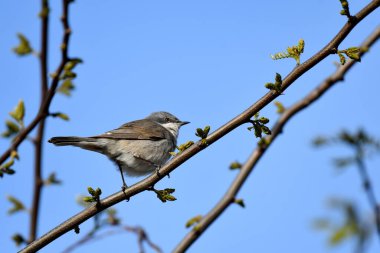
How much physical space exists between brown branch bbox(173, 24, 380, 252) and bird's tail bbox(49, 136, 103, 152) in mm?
3701

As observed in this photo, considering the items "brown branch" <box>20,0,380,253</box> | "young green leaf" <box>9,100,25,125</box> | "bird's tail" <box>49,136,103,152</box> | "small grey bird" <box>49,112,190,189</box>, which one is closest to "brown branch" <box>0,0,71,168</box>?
"young green leaf" <box>9,100,25,125</box>

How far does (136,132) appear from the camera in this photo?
27.9 feet

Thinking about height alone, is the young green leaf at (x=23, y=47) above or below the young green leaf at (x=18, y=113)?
above

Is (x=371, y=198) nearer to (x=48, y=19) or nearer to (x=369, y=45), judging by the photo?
(x=369, y=45)

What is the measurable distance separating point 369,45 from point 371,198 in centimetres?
94

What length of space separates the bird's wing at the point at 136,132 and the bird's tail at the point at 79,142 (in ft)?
0.57

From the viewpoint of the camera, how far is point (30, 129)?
3.17m

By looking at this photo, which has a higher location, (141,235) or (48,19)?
(48,19)

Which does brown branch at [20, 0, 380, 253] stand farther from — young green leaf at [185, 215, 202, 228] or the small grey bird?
the small grey bird

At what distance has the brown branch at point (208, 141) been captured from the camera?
3098 mm

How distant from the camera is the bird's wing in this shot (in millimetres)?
8047

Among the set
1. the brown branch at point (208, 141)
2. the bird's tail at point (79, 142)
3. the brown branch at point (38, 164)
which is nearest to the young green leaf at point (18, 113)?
the brown branch at point (38, 164)

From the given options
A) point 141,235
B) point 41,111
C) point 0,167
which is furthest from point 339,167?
point 0,167

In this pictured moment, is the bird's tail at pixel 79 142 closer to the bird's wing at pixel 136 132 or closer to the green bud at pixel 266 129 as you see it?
the bird's wing at pixel 136 132
